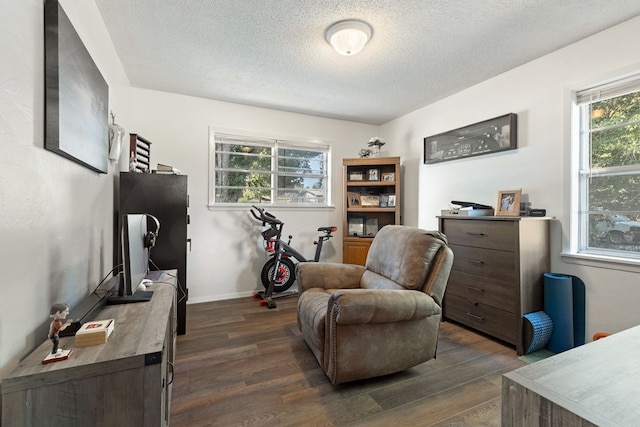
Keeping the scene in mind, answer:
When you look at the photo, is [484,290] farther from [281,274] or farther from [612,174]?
[281,274]

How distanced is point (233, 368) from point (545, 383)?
74.5 inches

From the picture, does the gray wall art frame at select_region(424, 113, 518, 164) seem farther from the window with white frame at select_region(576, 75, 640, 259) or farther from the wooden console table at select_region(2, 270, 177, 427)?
the wooden console table at select_region(2, 270, 177, 427)

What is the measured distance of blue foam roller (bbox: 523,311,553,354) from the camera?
212 centimetres

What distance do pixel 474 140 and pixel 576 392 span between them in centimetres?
291

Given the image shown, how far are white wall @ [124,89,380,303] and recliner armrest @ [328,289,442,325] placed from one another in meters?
2.24

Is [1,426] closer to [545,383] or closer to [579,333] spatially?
[545,383]

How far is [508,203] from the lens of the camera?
2545mm

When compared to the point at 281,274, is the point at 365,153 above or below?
above

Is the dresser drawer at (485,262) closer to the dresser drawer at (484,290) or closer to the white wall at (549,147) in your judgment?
the dresser drawer at (484,290)

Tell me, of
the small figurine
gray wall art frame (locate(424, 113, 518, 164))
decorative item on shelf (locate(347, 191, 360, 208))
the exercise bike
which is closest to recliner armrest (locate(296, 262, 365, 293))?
the exercise bike

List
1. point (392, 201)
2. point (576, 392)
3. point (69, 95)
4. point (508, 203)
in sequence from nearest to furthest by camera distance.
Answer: point (576, 392) → point (69, 95) → point (508, 203) → point (392, 201)

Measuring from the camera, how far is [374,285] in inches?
85.3

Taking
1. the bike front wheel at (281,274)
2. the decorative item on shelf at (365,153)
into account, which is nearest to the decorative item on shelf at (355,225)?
the decorative item on shelf at (365,153)

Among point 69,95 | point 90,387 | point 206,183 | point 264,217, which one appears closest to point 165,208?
point 206,183
